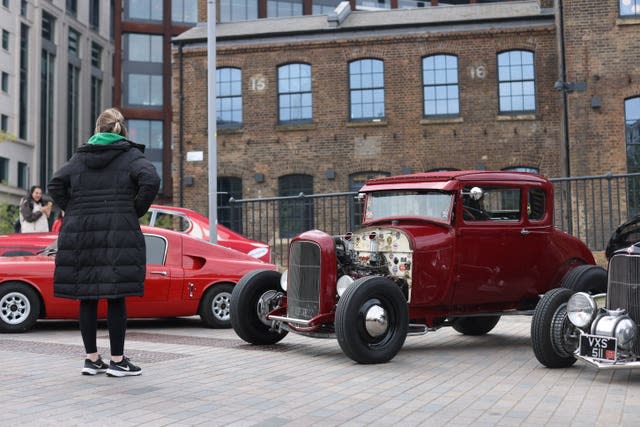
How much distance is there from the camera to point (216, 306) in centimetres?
1062

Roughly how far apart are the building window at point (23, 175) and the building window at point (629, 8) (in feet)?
139

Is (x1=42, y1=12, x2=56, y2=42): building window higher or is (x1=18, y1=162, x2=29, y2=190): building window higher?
(x1=42, y1=12, x2=56, y2=42): building window

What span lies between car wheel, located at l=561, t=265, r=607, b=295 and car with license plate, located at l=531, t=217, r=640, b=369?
1.46m

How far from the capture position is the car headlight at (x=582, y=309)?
20.4 feet

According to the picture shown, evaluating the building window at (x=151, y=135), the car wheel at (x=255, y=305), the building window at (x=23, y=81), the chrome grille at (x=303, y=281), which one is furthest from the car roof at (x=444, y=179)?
the building window at (x=23, y=81)

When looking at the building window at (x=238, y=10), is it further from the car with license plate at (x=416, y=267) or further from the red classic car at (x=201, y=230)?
the car with license plate at (x=416, y=267)

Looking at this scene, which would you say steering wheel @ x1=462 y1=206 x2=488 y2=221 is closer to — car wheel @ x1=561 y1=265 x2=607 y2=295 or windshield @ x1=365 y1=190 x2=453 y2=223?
windshield @ x1=365 y1=190 x2=453 y2=223

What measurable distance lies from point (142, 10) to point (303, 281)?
51.5 m

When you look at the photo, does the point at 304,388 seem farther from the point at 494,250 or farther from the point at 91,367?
the point at 494,250

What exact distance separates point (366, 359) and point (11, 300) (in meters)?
5.07

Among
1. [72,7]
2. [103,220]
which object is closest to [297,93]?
[103,220]

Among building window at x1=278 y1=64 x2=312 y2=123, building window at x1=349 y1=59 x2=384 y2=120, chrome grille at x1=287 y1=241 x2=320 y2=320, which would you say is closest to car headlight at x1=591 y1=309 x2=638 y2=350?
chrome grille at x1=287 y1=241 x2=320 y2=320

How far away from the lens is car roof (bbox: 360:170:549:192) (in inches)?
325

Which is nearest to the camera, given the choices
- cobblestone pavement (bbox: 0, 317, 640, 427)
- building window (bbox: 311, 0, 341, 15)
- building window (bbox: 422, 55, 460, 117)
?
cobblestone pavement (bbox: 0, 317, 640, 427)
